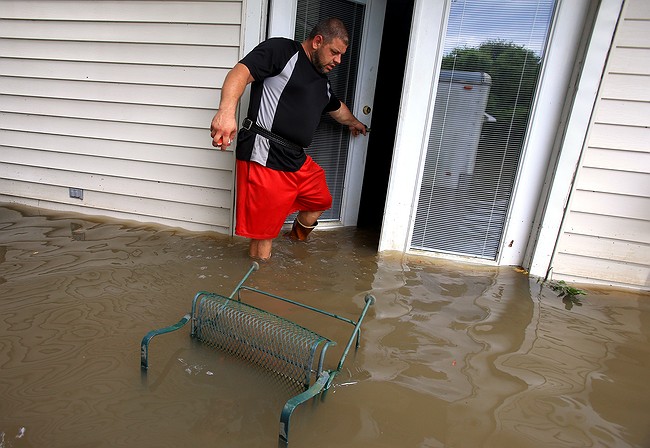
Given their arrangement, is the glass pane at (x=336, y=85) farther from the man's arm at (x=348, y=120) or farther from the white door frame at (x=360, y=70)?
the man's arm at (x=348, y=120)

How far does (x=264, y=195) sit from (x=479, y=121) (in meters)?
1.72

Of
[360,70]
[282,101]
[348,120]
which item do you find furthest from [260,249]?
[360,70]

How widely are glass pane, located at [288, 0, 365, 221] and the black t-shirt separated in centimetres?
71

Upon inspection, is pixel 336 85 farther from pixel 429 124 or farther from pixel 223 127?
pixel 223 127

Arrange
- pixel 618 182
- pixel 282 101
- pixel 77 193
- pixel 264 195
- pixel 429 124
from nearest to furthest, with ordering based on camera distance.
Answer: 1. pixel 282 101
2. pixel 264 195
3. pixel 618 182
4. pixel 429 124
5. pixel 77 193

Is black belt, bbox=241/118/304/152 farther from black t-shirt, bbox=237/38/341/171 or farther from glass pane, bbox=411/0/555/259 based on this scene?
glass pane, bbox=411/0/555/259

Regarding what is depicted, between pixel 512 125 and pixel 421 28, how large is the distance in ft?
3.22

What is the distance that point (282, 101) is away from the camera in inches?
107

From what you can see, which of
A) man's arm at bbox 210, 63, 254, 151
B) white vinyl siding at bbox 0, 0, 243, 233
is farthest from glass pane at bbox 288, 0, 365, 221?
man's arm at bbox 210, 63, 254, 151

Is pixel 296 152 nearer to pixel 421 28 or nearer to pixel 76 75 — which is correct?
pixel 421 28

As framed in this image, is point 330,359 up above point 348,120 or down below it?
below

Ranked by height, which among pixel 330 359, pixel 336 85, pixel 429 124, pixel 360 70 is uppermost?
pixel 360 70

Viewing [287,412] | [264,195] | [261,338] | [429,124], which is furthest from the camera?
[429,124]

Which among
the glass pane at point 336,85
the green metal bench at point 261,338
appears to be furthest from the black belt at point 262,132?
the green metal bench at point 261,338
